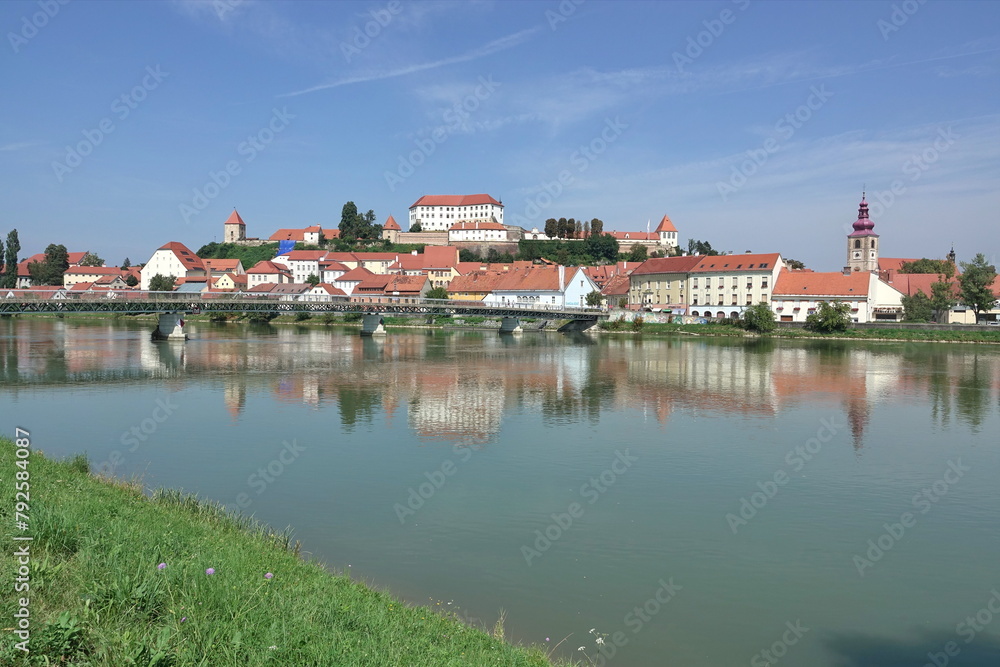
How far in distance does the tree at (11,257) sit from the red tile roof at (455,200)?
65.9 m

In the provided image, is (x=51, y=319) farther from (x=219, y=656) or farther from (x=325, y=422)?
(x=219, y=656)

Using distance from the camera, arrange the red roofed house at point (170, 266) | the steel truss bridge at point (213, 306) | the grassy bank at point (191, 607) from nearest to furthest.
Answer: the grassy bank at point (191, 607), the steel truss bridge at point (213, 306), the red roofed house at point (170, 266)

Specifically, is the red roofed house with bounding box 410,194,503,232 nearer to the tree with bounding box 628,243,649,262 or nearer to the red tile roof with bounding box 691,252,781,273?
the tree with bounding box 628,243,649,262

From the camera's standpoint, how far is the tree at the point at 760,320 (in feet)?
218

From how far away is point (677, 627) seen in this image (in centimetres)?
883

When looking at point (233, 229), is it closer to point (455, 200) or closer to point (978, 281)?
point (455, 200)

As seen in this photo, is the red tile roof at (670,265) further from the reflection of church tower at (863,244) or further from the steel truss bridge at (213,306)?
the reflection of church tower at (863,244)

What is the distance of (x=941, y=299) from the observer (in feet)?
219

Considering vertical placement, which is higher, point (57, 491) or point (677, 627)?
point (57, 491)

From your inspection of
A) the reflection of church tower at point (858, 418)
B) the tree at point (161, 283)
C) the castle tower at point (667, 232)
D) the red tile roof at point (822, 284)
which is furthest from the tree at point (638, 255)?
the reflection of church tower at point (858, 418)

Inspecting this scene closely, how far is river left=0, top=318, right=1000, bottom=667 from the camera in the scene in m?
9.10

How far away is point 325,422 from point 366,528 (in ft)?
34.1

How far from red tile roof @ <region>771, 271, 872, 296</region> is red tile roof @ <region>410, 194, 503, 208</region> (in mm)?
74417

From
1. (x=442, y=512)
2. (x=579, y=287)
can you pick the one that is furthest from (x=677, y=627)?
(x=579, y=287)
